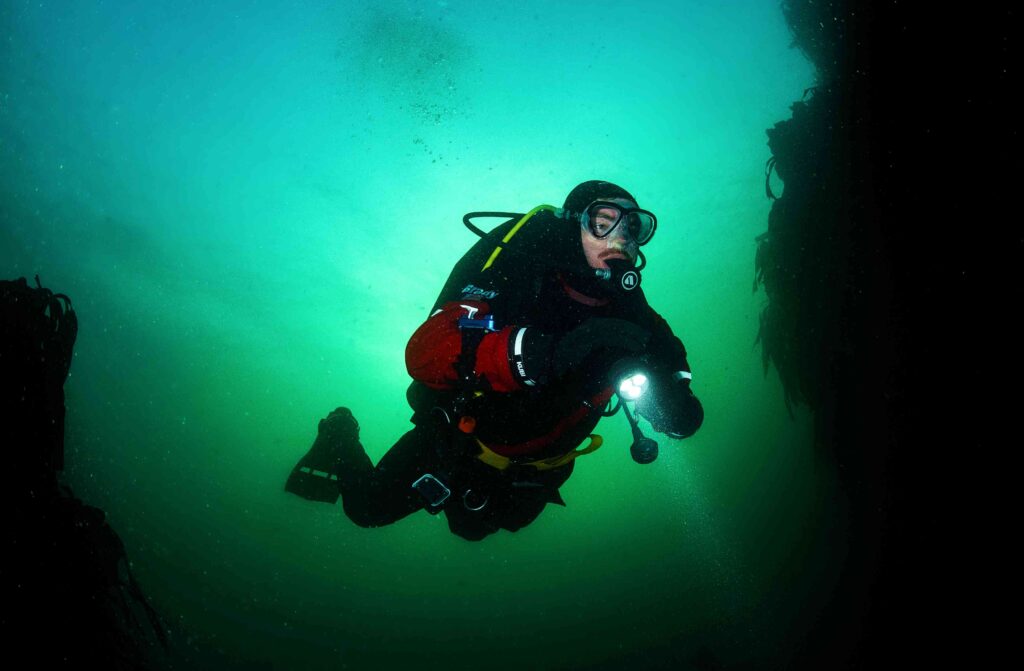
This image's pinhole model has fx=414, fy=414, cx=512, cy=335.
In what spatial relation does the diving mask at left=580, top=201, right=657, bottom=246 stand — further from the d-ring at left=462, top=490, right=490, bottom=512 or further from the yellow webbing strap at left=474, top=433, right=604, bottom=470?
the d-ring at left=462, top=490, right=490, bottom=512

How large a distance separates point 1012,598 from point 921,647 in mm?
1388

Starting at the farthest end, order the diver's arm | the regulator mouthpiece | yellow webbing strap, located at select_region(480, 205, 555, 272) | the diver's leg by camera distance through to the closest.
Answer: the diver's leg
yellow webbing strap, located at select_region(480, 205, 555, 272)
the regulator mouthpiece
the diver's arm

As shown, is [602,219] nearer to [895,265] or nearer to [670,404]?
[670,404]

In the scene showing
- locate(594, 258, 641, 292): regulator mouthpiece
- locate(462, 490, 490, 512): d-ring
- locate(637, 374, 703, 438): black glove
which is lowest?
locate(462, 490, 490, 512): d-ring

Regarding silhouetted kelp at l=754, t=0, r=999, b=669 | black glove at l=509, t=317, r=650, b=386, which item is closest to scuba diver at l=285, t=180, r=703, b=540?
black glove at l=509, t=317, r=650, b=386

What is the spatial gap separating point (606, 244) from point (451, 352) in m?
1.74

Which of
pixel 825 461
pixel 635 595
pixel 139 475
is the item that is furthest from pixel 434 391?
pixel 139 475

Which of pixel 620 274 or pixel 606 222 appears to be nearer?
pixel 620 274

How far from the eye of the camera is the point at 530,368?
7.22 feet

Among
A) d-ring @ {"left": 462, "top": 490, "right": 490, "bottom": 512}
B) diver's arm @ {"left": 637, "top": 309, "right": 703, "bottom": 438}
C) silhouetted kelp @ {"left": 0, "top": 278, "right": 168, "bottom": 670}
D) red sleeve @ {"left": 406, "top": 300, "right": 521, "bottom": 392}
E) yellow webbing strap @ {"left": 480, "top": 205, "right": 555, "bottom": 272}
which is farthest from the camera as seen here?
d-ring @ {"left": 462, "top": 490, "right": 490, "bottom": 512}

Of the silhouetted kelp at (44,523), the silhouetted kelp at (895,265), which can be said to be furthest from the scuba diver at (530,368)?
the silhouetted kelp at (895,265)

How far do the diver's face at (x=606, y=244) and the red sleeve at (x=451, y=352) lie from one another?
3.89 ft

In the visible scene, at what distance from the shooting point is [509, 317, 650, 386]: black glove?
213cm

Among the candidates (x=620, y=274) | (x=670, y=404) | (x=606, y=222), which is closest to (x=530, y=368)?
(x=670, y=404)
